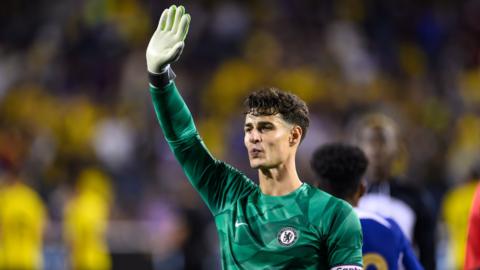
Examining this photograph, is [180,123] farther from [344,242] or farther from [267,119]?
[344,242]

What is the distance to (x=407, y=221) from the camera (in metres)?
6.65

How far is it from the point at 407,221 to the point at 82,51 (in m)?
10.6

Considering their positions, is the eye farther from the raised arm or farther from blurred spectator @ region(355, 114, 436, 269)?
blurred spectator @ region(355, 114, 436, 269)

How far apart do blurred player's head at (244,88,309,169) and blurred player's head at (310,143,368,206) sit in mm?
838

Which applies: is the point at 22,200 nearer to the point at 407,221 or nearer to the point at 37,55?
the point at 407,221

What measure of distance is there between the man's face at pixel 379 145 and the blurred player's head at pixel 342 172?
1961 millimetres

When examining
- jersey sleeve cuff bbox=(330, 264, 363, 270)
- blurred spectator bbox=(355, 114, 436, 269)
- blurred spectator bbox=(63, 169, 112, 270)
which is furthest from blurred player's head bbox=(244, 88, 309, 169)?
blurred spectator bbox=(63, 169, 112, 270)

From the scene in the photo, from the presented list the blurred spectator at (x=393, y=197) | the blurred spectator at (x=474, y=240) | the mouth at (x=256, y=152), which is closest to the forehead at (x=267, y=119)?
the mouth at (x=256, y=152)

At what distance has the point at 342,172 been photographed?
4.75m

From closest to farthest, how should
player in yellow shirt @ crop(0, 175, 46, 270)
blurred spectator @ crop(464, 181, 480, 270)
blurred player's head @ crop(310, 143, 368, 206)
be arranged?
1. blurred spectator @ crop(464, 181, 480, 270)
2. blurred player's head @ crop(310, 143, 368, 206)
3. player in yellow shirt @ crop(0, 175, 46, 270)

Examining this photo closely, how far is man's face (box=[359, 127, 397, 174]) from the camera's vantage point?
270 inches

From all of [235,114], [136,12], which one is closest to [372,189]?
[235,114]

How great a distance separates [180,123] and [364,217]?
124 cm

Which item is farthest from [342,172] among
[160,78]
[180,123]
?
[160,78]
